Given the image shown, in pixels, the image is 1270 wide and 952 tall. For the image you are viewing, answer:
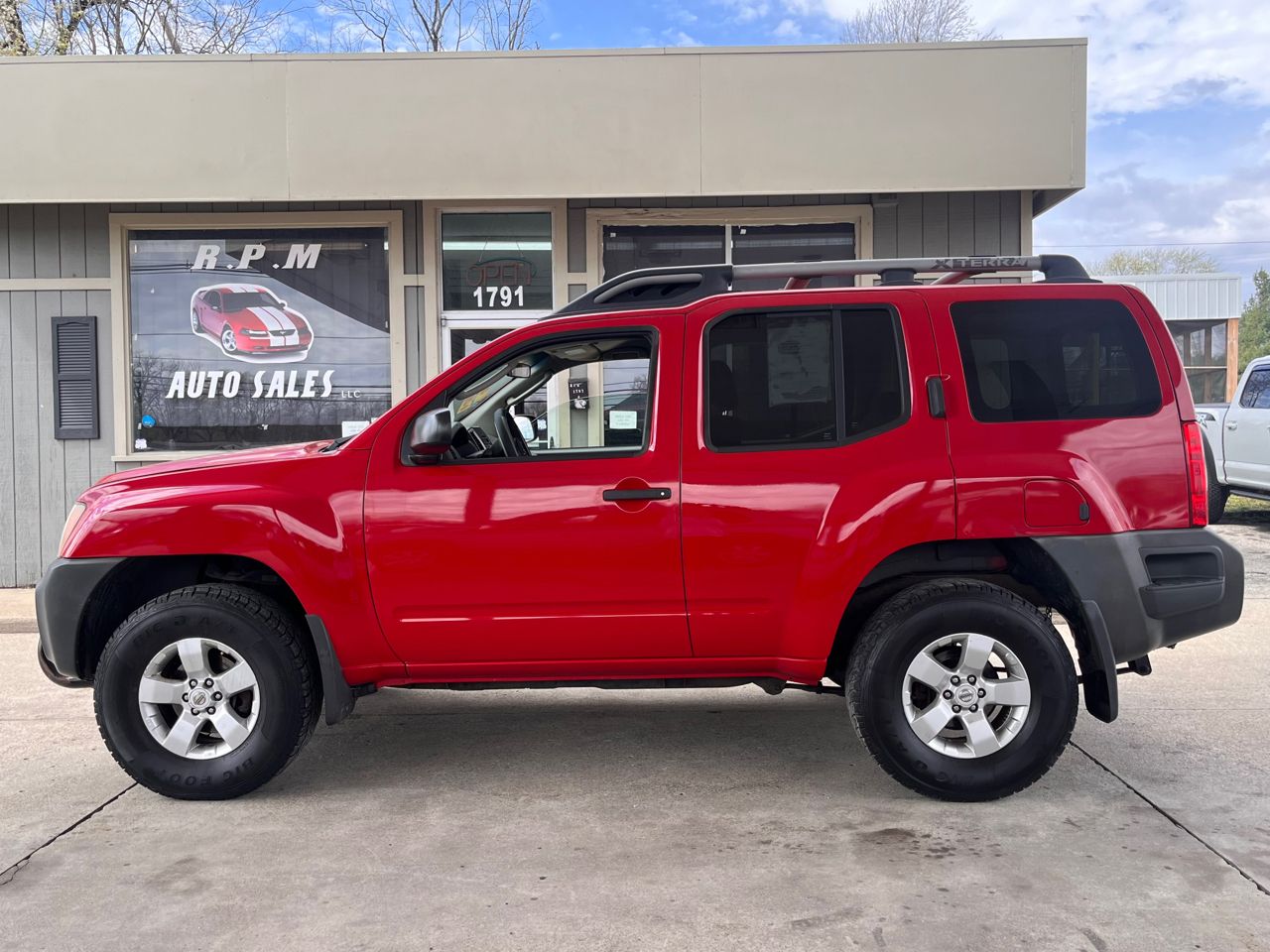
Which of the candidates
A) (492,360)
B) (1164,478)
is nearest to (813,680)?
Result: (1164,478)

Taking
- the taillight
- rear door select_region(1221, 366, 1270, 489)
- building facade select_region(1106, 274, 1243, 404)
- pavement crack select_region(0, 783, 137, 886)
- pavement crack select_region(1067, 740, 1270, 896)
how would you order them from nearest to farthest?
1. pavement crack select_region(1067, 740, 1270, 896)
2. pavement crack select_region(0, 783, 137, 886)
3. the taillight
4. rear door select_region(1221, 366, 1270, 489)
5. building facade select_region(1106, 274, 1243, 404)

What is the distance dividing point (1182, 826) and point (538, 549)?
8.69 ft

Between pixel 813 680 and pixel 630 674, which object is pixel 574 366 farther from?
pixel 813 680

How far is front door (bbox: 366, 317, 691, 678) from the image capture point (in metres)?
4.28

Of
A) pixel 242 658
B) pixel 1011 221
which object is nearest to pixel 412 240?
pixel 1011 221

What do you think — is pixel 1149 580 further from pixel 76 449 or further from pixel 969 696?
pixel 76 449

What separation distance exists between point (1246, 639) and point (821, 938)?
5878mm

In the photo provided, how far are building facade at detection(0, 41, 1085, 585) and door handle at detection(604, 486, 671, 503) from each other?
533 centimetres

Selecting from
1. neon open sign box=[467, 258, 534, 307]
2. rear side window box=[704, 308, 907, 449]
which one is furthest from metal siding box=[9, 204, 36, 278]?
rear side window box=[704, 308, 907, 449]

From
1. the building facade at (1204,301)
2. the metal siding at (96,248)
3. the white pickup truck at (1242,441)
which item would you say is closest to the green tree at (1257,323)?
the building facade at (1204,301)

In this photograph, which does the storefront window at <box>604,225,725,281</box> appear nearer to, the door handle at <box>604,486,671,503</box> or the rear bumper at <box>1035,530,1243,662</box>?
the door handle at <box>604,486,671,503</box>

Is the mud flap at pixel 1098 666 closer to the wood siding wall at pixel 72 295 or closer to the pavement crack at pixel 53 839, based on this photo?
the pavement crack at pixel 53 839

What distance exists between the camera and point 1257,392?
13141 mm

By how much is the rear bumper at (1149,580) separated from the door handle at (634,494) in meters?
1.50
